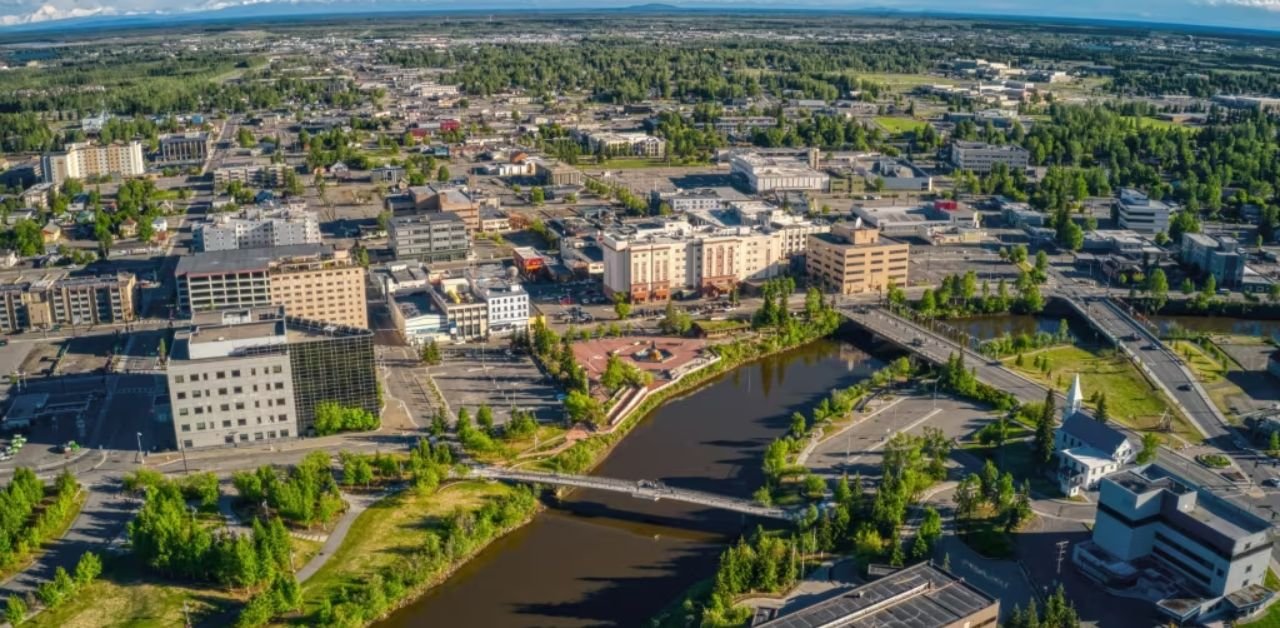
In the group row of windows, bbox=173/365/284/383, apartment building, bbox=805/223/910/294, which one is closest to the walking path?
row of windows, bbox=173/365/284/383

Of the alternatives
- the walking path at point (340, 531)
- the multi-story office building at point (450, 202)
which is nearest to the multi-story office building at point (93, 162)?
the multi-story office building at point (450, 202)

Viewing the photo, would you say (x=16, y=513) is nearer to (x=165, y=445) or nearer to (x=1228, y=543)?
(x=165, y=445)

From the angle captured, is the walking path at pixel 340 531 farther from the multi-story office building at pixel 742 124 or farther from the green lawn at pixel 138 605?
the multi-story office building at pixel 742 124

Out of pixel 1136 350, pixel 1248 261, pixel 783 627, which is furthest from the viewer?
pixel 1248 261

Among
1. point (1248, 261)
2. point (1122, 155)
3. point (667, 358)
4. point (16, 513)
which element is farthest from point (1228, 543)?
point (1122, 155)

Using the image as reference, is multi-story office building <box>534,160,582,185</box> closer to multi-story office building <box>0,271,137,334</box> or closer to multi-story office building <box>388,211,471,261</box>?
multi-story office building <box>388,211,471,261</box>

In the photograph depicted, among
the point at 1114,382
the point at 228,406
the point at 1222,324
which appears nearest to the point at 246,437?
the point at 228,406
